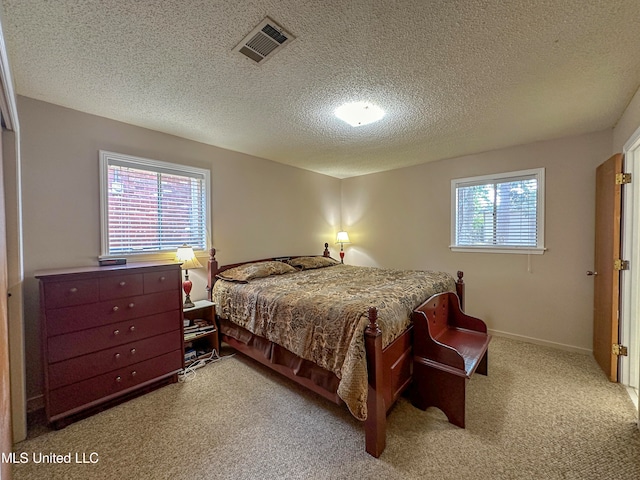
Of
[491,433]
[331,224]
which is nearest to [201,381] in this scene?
[491,433]

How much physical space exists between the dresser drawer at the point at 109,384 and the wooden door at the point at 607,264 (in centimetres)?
393

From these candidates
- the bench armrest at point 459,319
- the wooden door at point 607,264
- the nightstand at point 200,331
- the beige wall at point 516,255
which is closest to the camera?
the wooden door at point 607,264

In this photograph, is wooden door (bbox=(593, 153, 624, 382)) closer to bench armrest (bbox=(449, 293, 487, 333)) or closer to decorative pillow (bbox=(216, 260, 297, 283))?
bench armrest (bbox=(449, 293, 487, 333))

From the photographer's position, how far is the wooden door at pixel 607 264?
92.3 inches

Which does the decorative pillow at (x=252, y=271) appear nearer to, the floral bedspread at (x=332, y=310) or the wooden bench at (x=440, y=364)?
the floral bedspread at (x=332, y=310)

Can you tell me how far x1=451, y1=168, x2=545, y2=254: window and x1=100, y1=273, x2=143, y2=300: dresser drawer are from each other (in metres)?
3.80

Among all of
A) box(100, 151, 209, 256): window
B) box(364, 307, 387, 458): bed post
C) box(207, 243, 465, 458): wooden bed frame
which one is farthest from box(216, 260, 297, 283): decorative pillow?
box(364, 307, 387, 458): bed post

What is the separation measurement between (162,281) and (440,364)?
236 centimetres

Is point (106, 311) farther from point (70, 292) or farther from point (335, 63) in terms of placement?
point (335, 63)

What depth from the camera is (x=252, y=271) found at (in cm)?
311

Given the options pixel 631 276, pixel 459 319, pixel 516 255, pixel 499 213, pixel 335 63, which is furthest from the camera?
pixel 499 213

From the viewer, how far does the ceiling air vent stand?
1450mm

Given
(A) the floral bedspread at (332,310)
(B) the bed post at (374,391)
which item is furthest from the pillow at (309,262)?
(B) the bed post at (374,391)

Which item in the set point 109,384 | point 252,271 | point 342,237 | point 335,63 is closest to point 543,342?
point 342,237
